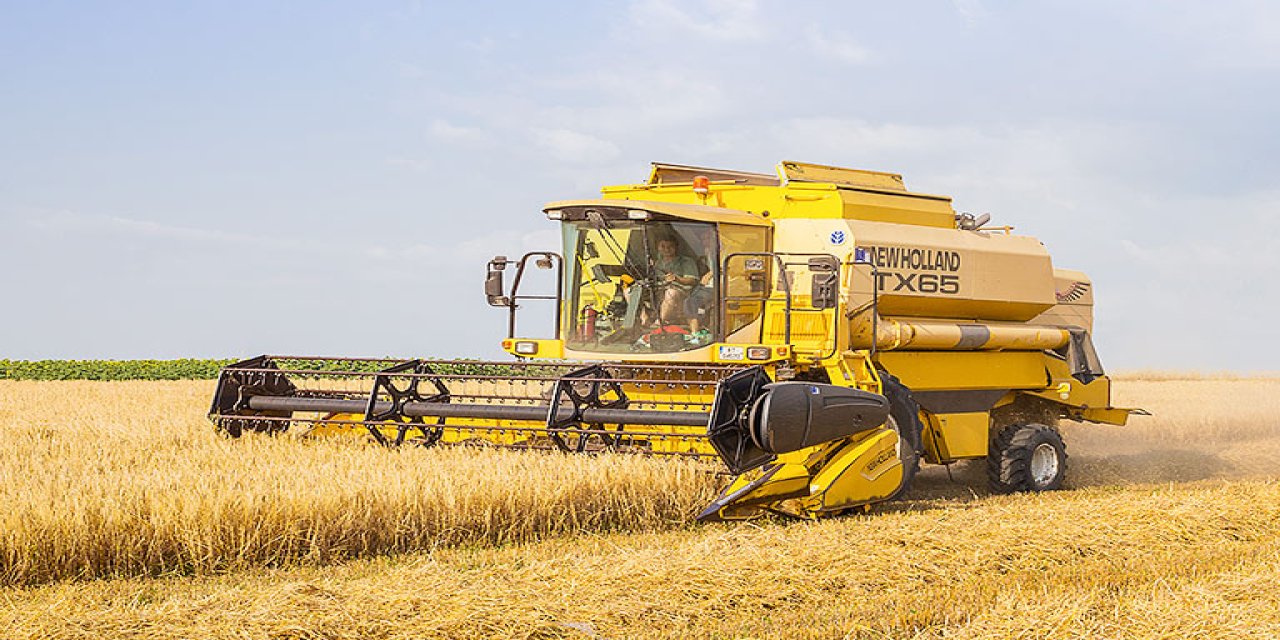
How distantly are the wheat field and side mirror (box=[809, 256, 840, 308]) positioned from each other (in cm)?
138

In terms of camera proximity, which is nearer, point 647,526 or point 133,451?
point 647,526

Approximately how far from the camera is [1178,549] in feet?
22.1

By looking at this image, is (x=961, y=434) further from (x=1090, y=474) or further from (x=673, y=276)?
(x=673, y=276)

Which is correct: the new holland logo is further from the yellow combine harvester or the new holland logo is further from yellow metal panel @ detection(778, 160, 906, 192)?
yellow metal panel @ detection(778, 160, 906, 192)

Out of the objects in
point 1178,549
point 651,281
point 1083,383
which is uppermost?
point 651,281

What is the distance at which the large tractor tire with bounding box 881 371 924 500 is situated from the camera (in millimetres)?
8406

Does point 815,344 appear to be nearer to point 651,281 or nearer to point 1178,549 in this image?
point 651,281

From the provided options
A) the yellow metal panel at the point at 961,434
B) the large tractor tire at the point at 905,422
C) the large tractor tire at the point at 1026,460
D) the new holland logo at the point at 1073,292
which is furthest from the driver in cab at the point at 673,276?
A: the new holland logo at the point at 1073,292

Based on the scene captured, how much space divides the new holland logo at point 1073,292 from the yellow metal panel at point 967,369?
0.85 m

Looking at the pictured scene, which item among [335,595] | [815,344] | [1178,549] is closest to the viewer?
[335,595]

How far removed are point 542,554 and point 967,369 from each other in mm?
4758

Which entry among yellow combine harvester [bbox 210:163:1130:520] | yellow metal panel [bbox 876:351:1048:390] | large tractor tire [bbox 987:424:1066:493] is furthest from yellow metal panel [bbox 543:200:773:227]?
large tractor tire [bbox 987:424:1066:493]

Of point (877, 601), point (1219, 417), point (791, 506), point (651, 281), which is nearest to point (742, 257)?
point (651, 281)

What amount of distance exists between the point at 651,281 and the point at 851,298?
56.6 inches
